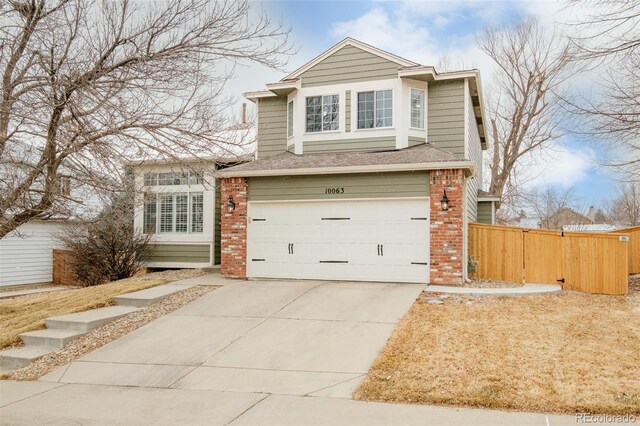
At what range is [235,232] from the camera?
1326cm

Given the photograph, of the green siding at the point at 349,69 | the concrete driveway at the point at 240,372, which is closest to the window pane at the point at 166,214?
the green siding at the point at 349,69

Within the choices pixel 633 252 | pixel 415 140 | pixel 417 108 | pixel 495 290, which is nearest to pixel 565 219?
pixel 633 252

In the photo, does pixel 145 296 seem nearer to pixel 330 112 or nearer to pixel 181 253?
pixel 181 253

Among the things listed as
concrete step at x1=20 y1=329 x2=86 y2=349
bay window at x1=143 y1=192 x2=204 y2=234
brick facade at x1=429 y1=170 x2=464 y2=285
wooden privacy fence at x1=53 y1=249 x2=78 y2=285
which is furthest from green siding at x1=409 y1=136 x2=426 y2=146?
wooden privacy fence at x1=53 y1=249 x2=78 y2=285

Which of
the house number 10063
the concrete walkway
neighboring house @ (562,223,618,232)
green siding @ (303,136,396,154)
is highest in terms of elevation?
green siding @ (303,136,396,154)

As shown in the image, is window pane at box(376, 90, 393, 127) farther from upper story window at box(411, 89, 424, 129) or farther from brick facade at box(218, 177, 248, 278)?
brick facade at box(218, 177, 248, 278)

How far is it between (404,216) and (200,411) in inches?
296

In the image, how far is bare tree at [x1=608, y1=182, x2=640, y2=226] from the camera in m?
34.0

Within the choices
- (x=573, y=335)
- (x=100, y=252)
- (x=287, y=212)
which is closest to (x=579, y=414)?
(x=573, y=335)

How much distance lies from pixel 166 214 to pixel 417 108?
Answer: 8.60 m

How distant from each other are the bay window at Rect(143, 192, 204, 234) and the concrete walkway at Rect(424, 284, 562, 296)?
821 centimetres

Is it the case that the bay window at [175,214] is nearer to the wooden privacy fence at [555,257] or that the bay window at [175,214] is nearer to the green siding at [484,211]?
the wooden privacy fence at [555,257]

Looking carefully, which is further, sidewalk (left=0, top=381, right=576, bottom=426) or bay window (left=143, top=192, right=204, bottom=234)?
bay window (left=143, top=192, right=204, bottom=234)

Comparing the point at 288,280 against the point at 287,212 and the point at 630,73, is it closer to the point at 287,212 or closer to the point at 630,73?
the point at 287,212
